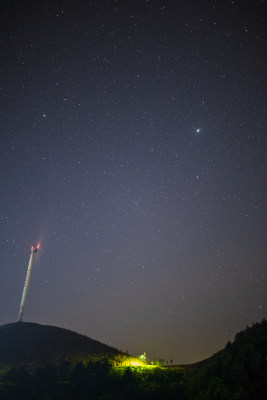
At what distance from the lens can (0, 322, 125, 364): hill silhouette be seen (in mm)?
37250

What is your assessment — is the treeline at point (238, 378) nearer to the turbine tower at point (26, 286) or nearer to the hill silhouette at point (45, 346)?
the hill silhouette at point (45, 346)

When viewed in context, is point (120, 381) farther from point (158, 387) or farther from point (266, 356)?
point (266, 356)

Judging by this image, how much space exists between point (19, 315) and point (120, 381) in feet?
149

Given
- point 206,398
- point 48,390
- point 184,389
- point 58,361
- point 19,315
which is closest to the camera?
point 206,398

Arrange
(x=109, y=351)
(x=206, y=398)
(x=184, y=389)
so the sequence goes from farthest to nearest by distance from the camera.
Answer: (x=109, y=351) < (x=184, y=389) < (x=206, y=398)

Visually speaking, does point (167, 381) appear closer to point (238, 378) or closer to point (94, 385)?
point (94, 385)

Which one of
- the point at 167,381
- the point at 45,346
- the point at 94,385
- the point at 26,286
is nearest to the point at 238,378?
the point at 167,381

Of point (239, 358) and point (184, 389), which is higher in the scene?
point (239, 358)

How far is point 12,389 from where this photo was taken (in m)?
22.4

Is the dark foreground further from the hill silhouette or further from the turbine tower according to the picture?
the turbine tower

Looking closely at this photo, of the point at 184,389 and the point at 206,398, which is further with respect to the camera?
the point at 184,389

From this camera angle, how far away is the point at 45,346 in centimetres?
4172

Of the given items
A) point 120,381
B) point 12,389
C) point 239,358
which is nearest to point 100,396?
point 120,381

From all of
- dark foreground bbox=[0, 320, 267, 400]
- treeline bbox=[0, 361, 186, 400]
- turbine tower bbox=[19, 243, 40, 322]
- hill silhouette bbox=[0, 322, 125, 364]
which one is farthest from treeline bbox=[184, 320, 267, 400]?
turbine tower bbox=[19, 243, 40, 322]
